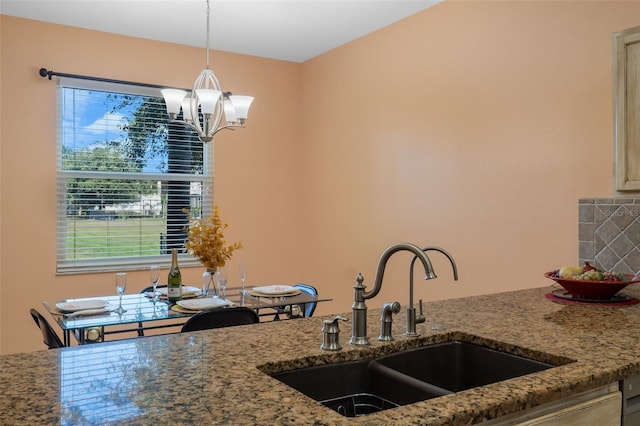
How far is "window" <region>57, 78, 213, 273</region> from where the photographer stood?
3.95 metres

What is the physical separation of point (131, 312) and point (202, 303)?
0.35 metres

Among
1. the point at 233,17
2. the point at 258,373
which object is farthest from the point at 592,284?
the point at 233,17

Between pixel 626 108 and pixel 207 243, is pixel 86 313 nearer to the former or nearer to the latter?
pixel 207 243

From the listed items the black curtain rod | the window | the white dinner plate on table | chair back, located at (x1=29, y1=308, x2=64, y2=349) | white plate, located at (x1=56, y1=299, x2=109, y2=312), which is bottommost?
chair back, located at (x1=29, y1=308, x2=64, y2=349)

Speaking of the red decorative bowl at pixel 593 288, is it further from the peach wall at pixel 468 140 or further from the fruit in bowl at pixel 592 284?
the peach wall at pixel 468 140

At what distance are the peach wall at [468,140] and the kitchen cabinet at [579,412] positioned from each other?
66 centimetres

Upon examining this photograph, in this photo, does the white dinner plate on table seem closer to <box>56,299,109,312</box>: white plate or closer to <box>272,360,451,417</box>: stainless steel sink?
<box>56,299,109,312</box>: white plate

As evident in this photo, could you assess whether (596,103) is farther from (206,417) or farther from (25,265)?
(25,265)

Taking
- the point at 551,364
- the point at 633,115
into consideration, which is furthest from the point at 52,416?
the point at 633,115

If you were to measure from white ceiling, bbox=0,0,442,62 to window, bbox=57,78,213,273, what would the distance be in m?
0.46

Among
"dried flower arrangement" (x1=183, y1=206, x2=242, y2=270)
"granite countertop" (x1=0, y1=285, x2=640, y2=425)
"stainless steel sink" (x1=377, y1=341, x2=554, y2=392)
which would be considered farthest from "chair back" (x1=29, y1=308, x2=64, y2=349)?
"stainless steel sink" (x1=377, y1=341, x2=554, y2=392)

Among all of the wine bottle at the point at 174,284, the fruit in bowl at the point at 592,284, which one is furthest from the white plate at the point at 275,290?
the fruit in bowl at the point at 592,284

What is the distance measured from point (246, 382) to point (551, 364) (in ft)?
2.43

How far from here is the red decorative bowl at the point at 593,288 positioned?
75.6 inches
